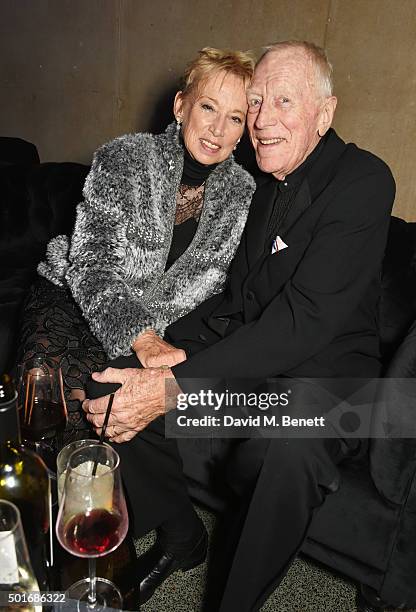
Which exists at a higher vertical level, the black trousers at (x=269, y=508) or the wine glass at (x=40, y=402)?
the wine glass at (x=40, y=402)

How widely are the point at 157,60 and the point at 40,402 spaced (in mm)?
2681

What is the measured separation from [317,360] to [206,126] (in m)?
A: 0.79

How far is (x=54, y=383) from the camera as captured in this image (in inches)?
54.4

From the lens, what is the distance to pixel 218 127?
191 cm

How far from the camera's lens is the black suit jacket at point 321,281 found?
169 centimetres

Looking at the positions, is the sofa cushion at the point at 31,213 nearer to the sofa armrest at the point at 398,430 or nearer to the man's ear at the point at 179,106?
the man's ear at the point at 179,106

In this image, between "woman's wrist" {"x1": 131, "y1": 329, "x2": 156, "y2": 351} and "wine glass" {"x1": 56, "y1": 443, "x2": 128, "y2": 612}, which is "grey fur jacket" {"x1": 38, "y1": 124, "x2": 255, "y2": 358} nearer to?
"woman's wrist" {"x1": 131, "y1": 329, "x2": 156, "y2": 351}

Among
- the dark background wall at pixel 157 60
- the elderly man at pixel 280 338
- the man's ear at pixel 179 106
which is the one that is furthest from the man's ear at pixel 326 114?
the dark background wall at pixel 157 60

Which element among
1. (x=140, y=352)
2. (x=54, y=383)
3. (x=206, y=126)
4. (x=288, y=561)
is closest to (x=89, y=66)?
(x=206, y=126)

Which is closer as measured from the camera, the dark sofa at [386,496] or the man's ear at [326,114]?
the dark sofa at [386,496]

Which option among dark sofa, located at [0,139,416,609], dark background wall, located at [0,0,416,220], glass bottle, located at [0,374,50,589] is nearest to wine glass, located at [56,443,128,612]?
glass bottle, located at [0,374,50,589]

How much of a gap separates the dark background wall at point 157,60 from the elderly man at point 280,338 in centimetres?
118

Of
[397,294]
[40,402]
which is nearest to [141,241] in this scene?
[40,402]

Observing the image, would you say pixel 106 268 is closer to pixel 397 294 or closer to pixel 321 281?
pixel 321 281
